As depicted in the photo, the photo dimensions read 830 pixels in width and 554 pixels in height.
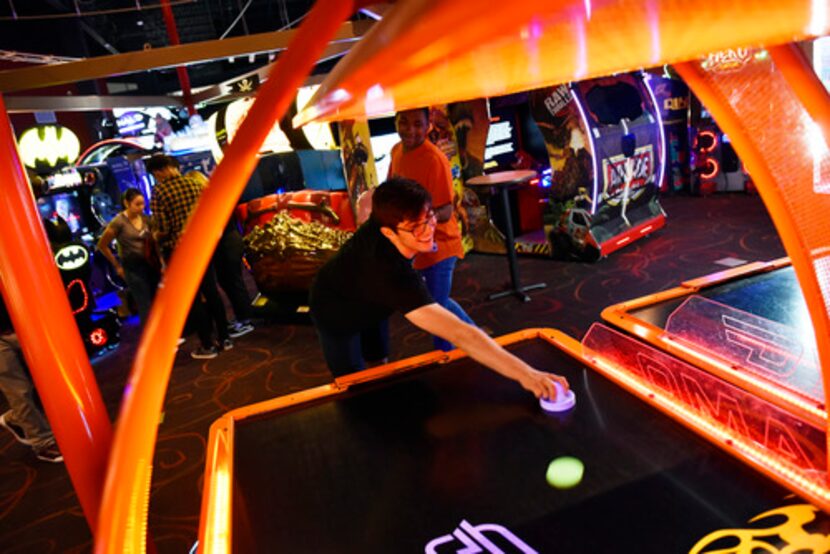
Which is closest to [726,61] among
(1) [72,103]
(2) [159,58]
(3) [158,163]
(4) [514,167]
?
(2) [159,58]

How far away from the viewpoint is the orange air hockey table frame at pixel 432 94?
0.50 metres

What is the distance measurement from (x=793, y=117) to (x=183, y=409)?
327 centimetres

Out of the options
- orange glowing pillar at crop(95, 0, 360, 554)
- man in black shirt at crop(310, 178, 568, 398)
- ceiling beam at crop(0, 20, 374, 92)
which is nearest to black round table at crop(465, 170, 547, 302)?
ceiling beam at crop(0, 20, 374, 92)

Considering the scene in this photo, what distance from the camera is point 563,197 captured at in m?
5.13

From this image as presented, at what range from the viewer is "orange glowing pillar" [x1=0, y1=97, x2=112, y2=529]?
0.84m

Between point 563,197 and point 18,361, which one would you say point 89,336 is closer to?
point 18,361

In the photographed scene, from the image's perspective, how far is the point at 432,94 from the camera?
3.27ft

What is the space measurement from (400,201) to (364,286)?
14.1 inches

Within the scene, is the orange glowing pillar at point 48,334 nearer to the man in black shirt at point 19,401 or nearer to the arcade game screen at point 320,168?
the man in black shirt at point 19,401

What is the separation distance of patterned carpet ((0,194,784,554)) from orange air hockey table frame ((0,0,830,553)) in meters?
1.64

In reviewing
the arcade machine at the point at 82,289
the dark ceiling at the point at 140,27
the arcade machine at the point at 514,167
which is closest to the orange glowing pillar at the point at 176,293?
the arcade machine at the point at 82,289

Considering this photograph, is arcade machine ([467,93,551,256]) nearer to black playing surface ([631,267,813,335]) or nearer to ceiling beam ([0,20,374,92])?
ceiling beam ([0,20,374,92])

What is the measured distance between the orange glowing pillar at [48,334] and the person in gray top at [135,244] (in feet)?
10.5

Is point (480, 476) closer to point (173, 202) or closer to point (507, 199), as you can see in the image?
point (173, 202)
